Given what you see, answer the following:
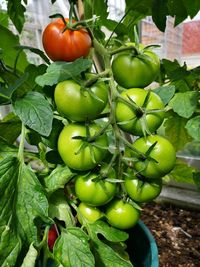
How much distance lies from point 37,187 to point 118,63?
0.74 ft

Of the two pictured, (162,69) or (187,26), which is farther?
(187,26)

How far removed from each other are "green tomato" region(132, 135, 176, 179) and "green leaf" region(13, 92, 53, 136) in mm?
134

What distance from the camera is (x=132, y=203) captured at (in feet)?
1.53

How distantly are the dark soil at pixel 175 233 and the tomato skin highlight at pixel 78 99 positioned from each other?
0.66 meters

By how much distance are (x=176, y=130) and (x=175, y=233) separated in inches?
17.3

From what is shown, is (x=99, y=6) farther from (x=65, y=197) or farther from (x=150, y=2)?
(x=65, y=197)

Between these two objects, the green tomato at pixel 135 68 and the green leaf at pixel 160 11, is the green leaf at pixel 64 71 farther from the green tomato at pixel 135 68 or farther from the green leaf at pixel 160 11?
the green leaf at pixel 160 11

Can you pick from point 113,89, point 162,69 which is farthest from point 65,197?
point 162,69

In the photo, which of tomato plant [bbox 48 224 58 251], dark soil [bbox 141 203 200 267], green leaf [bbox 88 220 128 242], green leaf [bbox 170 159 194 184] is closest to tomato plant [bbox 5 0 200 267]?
green leaf [bbox 88 220 128 242]

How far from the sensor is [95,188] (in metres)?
0.42

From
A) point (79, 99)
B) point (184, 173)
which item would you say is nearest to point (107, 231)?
point (79, 99)

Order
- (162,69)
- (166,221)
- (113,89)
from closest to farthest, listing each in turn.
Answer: (113,89) < (162,69) < (166,221)

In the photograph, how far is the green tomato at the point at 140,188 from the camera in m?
0.43

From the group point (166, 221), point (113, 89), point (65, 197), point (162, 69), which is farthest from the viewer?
point (166, 221)
